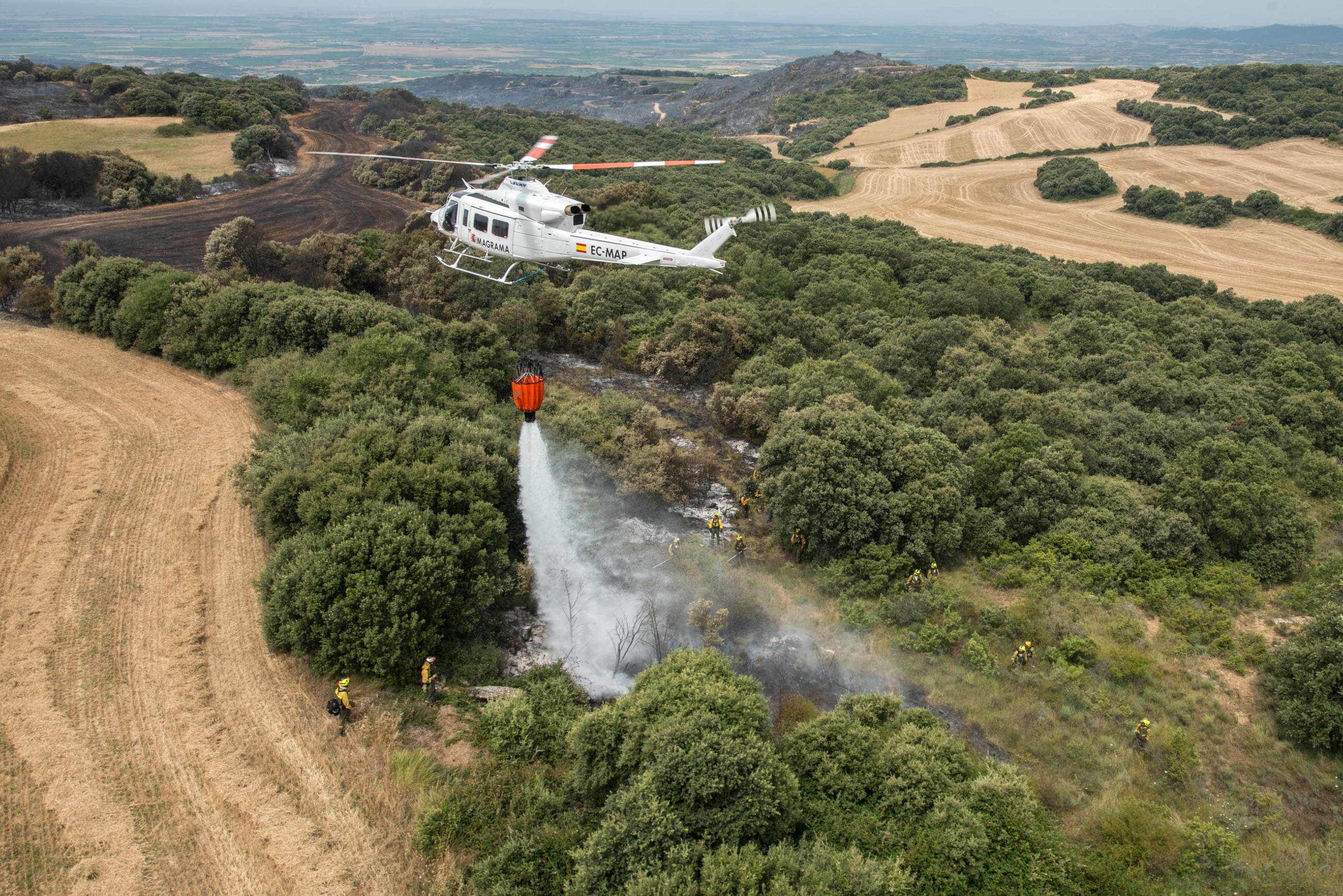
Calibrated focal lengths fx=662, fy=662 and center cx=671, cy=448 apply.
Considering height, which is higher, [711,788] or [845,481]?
[845,481]

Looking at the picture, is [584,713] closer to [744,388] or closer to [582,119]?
[744,388]

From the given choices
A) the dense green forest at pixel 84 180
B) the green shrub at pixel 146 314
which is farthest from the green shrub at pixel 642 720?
the dense green forest at pixel 84 180

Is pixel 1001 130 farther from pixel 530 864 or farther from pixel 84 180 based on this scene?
pixel 530 864

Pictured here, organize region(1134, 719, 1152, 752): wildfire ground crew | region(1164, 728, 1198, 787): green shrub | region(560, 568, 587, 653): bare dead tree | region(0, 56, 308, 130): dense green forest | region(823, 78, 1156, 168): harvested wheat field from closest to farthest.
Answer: region(1164, 728, 1198, 787): green shrub, region(1134, 719, 1152, 752): wildfire ground crew, region(560, 568, 587, 653): bare dead tree, region(0, 56, 308, 130): dense green forest, region(823, 78, 1156, 168): harvested wheat field

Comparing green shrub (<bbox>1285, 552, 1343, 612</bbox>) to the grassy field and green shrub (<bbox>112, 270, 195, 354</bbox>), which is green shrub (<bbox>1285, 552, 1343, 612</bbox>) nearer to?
green shrub (<bbox>112, 270, 195, 354</bbox>)

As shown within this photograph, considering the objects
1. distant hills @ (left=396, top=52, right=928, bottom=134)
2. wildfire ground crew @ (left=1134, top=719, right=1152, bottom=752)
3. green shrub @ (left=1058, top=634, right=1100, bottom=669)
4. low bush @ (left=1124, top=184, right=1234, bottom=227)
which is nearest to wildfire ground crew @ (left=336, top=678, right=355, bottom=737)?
green shrub @ (left=1058, top=634, right=1100, bottom=669)

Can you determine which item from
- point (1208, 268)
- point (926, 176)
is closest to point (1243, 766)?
point (1208, 268)
